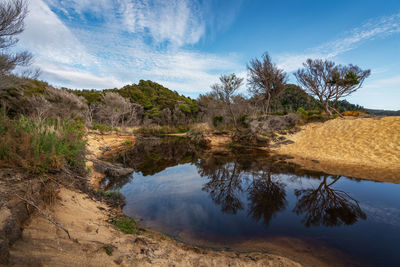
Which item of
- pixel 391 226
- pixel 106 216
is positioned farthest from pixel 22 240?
pixel 391 226

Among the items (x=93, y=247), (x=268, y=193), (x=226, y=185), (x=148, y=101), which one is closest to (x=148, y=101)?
(x=148, y=101)

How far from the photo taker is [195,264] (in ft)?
7.12

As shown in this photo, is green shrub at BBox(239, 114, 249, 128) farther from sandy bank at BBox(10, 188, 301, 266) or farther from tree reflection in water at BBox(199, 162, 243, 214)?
sandy bank at BBox(10, 188, 301, 266)

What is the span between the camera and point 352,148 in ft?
29.6

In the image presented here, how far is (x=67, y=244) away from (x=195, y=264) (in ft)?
4.90

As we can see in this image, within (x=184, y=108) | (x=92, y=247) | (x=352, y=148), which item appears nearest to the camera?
(x=92, y=247)

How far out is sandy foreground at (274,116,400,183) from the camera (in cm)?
674

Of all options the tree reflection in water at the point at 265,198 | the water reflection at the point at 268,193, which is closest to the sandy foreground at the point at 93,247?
the tree reflection in water at the point at 265,198

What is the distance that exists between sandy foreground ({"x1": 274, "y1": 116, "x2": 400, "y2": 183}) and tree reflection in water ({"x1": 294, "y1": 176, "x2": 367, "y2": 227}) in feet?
7.64

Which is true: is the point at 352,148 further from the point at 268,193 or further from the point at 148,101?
the point at 148,101

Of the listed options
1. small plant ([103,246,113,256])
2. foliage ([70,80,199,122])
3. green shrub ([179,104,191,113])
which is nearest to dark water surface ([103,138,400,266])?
small plant ([103,246,113,256])

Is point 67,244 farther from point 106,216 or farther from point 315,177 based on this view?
point 315,177

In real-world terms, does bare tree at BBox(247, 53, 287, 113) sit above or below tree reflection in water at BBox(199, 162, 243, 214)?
above

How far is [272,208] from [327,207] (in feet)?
4.42
